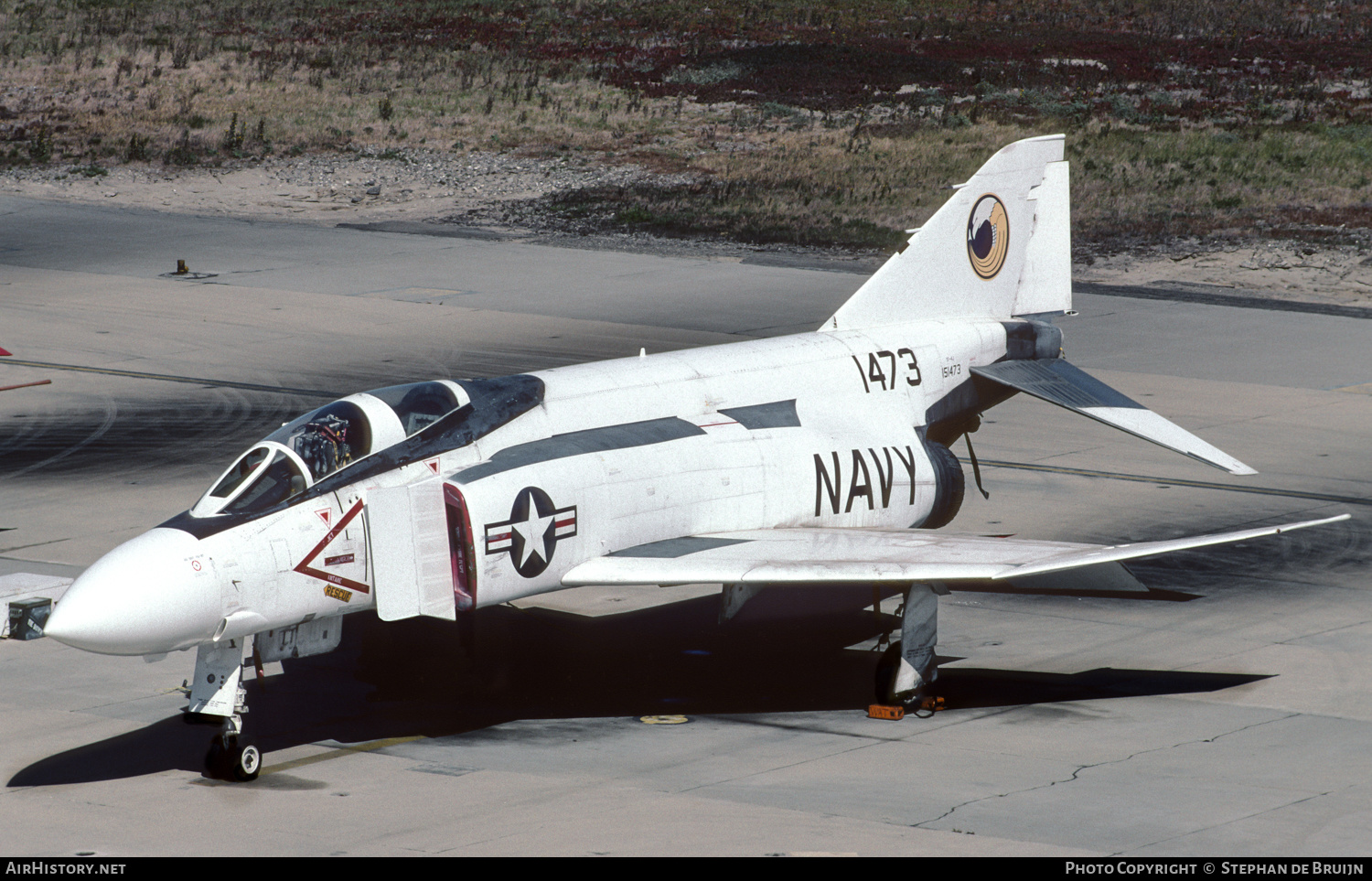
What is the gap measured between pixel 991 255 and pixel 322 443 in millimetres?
9512

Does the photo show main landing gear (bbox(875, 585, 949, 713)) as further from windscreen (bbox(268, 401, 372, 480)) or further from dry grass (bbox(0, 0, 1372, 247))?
dry grass (bbox(0, 0, 1372, 247))

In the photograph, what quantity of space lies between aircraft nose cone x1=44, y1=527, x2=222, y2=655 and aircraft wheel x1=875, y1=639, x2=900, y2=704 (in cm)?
591

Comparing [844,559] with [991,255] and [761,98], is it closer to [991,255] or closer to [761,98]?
[991,255]

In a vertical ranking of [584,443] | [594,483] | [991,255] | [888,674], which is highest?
[991,255]

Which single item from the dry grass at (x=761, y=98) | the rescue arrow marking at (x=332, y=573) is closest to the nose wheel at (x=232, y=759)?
the rescue arrow marking at (x=332, y=573)

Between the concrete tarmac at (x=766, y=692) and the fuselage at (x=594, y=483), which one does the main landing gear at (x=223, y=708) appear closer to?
the concrete tarmac at (x=766, y=692)

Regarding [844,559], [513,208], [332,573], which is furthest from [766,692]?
[513,208]

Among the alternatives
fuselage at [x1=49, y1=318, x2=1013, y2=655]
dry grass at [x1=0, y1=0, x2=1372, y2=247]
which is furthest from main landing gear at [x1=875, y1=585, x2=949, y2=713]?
dry grass at [x1=0, y1=0, x2=1372, y2=247]

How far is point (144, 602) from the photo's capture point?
14.0 meters

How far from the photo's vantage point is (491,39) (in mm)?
84125

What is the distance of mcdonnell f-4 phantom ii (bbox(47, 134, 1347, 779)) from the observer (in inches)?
581

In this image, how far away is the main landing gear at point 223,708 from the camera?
48.4ft

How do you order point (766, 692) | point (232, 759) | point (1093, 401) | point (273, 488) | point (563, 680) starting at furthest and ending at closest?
point (1093, 401) → point (563, 680) → point (766, 692) → point (273, 488) → point (232, 759)

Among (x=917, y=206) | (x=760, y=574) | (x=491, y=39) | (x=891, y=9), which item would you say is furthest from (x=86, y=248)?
(x=891, y=9)
